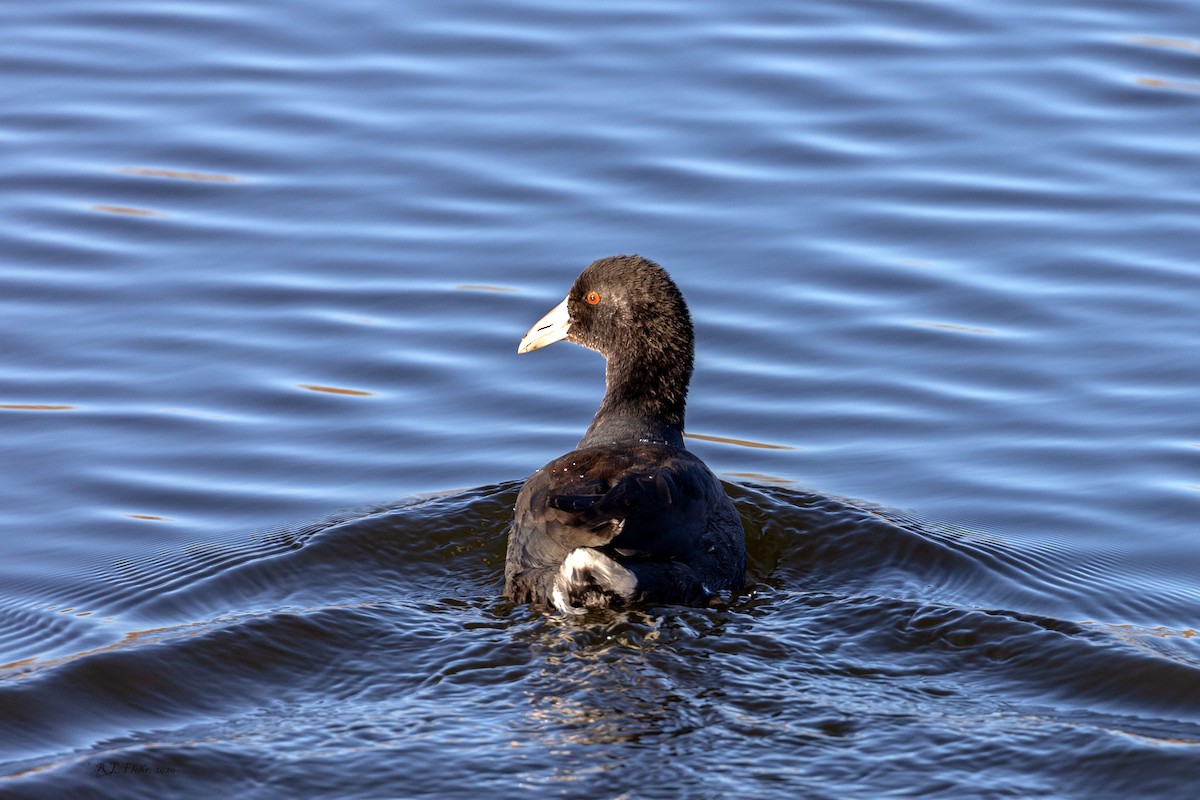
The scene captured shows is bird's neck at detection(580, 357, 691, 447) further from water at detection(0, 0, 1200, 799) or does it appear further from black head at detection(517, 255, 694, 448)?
water at detection(0, 0, 1200, 799)

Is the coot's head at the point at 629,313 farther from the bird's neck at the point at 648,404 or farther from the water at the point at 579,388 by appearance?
the water at the point at 579,388

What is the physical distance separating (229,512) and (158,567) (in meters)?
0.71

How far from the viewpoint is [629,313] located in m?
8.83

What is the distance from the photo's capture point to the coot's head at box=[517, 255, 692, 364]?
28.6 ft

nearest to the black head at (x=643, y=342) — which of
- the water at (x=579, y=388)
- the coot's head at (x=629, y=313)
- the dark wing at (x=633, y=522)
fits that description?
the coot's head at (x=629, y=313)

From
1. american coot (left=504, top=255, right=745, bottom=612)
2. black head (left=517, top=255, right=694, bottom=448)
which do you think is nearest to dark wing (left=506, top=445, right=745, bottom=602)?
american coot (left=504, top=255, right=745, bottom=612)

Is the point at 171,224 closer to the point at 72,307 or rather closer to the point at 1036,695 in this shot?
the point at 72,307

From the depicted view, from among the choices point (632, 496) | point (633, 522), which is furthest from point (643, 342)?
point (633, 522)

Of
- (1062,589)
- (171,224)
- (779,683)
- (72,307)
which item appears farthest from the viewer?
(171,224)

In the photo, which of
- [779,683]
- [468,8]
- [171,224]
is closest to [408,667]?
[779,683]

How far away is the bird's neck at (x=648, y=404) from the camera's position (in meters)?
8.68

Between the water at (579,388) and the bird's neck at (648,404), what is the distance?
0.54 metres

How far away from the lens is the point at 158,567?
26.6ft

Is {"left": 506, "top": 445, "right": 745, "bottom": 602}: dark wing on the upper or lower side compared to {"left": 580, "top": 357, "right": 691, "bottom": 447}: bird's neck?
lower
